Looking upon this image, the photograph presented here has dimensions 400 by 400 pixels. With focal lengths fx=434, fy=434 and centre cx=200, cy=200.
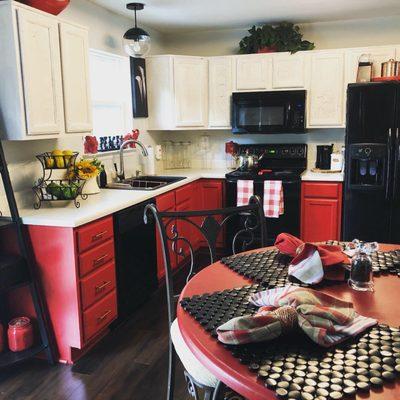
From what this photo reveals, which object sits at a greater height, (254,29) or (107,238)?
(254,29)

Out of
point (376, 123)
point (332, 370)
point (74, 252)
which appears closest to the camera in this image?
point (332, 370)

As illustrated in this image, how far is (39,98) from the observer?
246 cm

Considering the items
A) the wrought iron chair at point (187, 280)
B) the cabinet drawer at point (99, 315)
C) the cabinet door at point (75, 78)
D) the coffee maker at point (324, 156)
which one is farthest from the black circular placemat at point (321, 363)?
the coffee maker at point (324, 156)

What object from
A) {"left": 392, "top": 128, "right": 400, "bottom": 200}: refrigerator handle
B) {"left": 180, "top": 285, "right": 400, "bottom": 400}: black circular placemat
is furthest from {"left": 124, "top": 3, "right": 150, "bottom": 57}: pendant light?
{"left": 180, "top": 285, "right": 400, "bottom": 400}: black circular placemat

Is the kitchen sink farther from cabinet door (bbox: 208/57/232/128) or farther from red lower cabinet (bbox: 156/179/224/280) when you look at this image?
cabinet door (bbox: 208/57/232/128)

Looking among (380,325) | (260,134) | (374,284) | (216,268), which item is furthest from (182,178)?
(380,325)

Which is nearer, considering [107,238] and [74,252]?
[74,252]

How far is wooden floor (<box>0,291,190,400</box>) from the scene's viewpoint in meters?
2.16

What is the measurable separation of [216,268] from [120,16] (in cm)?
299

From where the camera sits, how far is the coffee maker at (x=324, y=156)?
433 cm

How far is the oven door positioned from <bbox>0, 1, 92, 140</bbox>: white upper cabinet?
174 centimetres

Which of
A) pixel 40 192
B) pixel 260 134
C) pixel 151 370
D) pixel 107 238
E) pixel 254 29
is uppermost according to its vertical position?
pixel 254 29

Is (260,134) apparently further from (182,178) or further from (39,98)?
(39,98)

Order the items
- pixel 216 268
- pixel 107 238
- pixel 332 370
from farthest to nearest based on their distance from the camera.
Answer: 1. pixel 107 238
2. pixel 216 268
3. pixel 332 370
